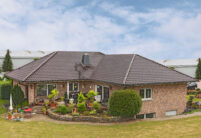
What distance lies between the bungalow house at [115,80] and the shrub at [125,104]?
151 cm

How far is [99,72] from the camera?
Answer: 83.6 feet

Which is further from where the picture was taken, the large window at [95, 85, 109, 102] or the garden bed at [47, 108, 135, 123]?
the large window at [95, 85, 109, 102]

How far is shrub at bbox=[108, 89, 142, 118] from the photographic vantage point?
17.5 m

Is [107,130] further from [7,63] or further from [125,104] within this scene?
[7,63]

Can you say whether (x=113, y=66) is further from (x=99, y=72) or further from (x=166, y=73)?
(x=166, y=73)

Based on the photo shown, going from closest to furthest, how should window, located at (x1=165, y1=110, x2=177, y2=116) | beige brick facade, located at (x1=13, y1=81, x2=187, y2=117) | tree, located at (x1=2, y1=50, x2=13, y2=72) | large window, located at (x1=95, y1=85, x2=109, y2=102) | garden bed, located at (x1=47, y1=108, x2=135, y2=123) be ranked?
1. garden bed, located at (x1=47, y1=108, x2=135, y2=123)
2. beige brick facade, located at (x1=13, y1=81, x2=187, y2=117)
3. window, located at (x1=165, y1=110, x2=177, y2=116)
4. large window, located at (x1=95, y1=85, x2=109, y2=102)
5. tree, located at (x1=2, y1=50, x2=13, y2=72)

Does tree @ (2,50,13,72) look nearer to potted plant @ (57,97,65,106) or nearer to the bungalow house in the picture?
the bungalow house

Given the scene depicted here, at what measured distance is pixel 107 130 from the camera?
1518cm

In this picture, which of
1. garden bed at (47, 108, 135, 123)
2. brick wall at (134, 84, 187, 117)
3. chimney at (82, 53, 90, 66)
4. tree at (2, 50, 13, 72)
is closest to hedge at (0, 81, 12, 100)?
chimney at (82, 53, 90, 66)

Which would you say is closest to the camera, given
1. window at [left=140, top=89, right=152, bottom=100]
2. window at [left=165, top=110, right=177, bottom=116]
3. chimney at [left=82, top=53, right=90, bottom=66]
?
Result: window at [left=140, top=89, right=152, bottom=100]

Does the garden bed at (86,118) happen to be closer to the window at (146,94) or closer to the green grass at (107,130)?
the green grass at (107,130)

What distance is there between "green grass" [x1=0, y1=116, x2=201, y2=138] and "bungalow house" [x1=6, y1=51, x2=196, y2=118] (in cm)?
430

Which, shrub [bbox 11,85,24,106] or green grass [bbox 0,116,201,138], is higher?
shrub [bbox 11,85,24,106]

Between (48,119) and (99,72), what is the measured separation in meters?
9.34
